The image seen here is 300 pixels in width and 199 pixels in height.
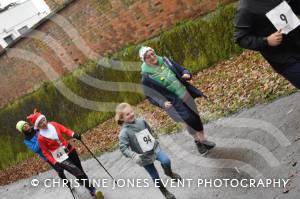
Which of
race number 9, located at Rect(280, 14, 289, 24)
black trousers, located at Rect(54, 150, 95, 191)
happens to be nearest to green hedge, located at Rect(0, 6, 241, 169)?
black trousers, located at Rect(54, 150, 95, 191)

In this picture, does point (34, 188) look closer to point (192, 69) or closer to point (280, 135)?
point (192, 69)

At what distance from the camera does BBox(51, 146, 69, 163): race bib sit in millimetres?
9305

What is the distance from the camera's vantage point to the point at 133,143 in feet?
22.8

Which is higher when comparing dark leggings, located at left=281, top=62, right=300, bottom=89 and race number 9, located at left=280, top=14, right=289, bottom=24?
race number 9, located at left=280, top=14, right=289, bottom=24

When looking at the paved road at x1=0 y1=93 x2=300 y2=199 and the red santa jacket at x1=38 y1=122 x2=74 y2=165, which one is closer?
the paved road at x1=0 y1=93 x2=300 y2=199

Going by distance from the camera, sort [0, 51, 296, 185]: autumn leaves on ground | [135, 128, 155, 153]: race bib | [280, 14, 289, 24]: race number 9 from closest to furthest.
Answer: [280, 14, 289, 24]: race number 9, [135, 128, 155, 153]: race bib, [0, 51, 296, 185]: autumn leaves on ground

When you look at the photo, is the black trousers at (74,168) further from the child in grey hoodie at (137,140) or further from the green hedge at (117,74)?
the green hedge at (117,74)

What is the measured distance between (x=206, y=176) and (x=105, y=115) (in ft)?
32.8

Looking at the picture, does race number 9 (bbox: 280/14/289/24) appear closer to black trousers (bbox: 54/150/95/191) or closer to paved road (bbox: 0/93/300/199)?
paved road (bbox: 0/93/300/199)

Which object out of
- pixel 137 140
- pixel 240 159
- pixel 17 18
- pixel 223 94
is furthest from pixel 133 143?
pixel 17 18

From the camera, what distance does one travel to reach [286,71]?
5.34m

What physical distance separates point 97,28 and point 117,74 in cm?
311

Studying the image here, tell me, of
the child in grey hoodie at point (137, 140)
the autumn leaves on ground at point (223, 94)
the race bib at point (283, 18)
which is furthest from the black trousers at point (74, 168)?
the race bib at point (283, 18)

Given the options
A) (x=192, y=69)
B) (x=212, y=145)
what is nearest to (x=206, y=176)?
(x=212, y=145)
